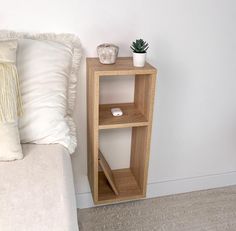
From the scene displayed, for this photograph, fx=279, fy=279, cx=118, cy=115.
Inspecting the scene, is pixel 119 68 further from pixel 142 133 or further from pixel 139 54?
pixel 142 133

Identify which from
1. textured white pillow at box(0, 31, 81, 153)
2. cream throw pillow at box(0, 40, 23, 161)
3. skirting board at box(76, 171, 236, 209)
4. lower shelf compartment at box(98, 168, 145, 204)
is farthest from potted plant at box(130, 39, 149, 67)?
skirting board at box(76, 171, 236, 209)

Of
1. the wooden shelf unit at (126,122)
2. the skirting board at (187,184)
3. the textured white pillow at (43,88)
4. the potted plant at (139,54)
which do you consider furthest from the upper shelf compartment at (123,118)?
the skirting board at (187,184)

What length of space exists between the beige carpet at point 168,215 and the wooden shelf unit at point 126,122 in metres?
0.23

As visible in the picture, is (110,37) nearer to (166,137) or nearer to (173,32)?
(173,32)

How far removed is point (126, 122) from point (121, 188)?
436 millimetres

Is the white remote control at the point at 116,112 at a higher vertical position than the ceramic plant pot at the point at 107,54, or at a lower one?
lower

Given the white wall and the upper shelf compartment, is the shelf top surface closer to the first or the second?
the white wall

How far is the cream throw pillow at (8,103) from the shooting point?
3.49ft

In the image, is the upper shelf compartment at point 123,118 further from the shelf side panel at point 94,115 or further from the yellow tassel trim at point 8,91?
the yellow tassel trim at point 8,91

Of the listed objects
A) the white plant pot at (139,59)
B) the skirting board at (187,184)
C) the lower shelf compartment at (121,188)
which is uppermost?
the white plant pot at (139,59)

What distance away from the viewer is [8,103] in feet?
3.52

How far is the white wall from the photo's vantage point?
138cm

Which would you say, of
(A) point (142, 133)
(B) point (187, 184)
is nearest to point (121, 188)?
(A) point (142, 133)

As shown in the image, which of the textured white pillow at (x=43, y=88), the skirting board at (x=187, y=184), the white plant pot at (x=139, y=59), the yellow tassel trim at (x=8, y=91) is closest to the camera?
the yellow tassel trim at (x=8, y=91)
